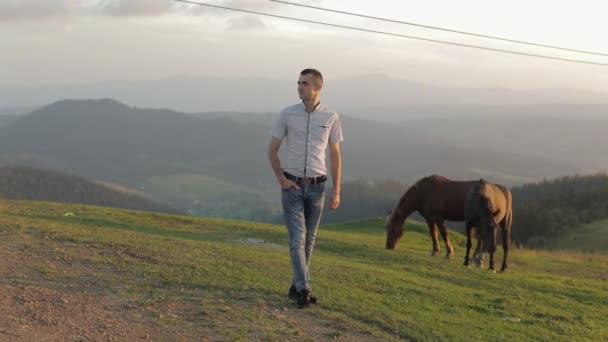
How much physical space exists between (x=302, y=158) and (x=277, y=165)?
0.33 metres

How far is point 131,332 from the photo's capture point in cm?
620

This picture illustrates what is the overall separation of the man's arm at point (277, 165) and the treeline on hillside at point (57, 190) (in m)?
143

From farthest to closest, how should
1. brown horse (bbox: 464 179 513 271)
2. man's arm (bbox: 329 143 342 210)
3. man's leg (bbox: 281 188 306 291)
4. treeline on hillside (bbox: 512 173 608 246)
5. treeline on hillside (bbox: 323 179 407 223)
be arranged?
treeline on hillside (bbox: 323 179 407 223) < treeline on hillside (bbox: 512 173 608 246) < brown horse (bbox: 464 179 513 271) < man's arm (bbox: 329 143 342 210) < man's leg (bbox: 281 188 306 291)

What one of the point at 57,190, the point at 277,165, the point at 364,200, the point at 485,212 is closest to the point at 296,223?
the point at 277,165

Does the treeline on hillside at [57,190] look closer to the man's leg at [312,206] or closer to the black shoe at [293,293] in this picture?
the black shoe at [293,293]

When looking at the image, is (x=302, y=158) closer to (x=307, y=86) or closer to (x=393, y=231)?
(x=307, y=86)

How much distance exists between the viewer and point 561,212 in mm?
60219

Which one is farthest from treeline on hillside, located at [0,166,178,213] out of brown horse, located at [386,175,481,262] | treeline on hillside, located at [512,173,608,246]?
brown horse, located at [386,175,481,262]

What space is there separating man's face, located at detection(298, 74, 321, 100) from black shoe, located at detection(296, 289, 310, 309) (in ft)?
7.98

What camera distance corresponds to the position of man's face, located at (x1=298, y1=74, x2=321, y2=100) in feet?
23.5

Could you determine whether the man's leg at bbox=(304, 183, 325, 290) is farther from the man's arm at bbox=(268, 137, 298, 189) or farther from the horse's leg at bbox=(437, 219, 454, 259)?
the horse's leg at bbox=(437, 219, 454, 259)

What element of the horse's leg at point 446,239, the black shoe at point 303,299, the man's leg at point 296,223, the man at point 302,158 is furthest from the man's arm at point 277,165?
the horse's leg at point 446,239

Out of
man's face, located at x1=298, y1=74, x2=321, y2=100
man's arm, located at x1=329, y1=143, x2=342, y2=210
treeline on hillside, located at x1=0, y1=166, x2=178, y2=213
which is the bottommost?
treeline on hillside, located at x1=0, y1=166, x2=178, y2=213

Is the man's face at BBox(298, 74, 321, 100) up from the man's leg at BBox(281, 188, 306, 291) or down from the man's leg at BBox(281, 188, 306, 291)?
up
